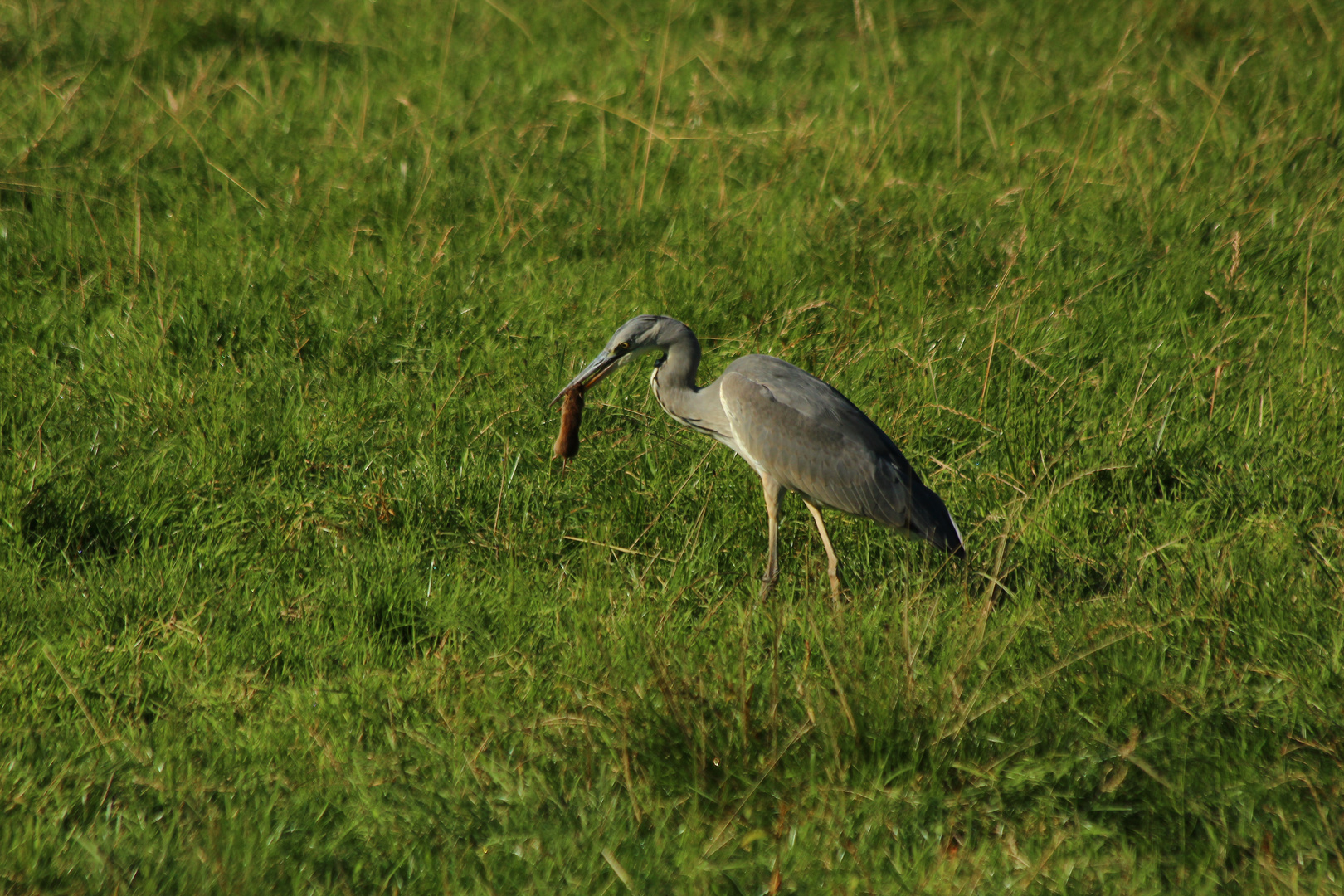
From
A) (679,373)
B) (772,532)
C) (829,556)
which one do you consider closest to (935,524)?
(829,556)

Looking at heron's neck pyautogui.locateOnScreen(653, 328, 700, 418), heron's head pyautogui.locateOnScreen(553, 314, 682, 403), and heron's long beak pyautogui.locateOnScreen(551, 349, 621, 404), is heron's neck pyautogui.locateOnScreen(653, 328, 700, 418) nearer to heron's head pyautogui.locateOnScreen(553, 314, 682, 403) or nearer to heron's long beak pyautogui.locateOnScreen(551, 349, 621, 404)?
heron's head pyautogui.locateOnScreen(553, 314, 682, 403)

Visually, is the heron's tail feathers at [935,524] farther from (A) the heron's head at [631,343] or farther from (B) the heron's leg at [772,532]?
(A) the heron's head at [631,343]

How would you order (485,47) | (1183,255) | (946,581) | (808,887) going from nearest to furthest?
(808,887), (946,581), (1183,255), (485,47)

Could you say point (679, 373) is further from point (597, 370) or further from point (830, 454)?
point (830, 454)

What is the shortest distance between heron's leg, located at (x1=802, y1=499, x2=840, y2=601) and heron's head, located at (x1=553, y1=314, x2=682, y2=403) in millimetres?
833

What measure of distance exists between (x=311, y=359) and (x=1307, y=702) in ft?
13.0

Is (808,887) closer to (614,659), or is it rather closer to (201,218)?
(614,659)

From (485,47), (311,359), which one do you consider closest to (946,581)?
(311,359)

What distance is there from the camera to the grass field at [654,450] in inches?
120

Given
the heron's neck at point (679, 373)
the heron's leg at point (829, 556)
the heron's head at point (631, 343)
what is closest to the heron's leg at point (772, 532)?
the heron's leg at point (829, 556)

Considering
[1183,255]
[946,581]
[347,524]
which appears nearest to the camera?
[946,581]

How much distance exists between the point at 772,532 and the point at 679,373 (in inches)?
29.9

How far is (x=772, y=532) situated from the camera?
14.6ft

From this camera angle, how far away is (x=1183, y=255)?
19.4ft
